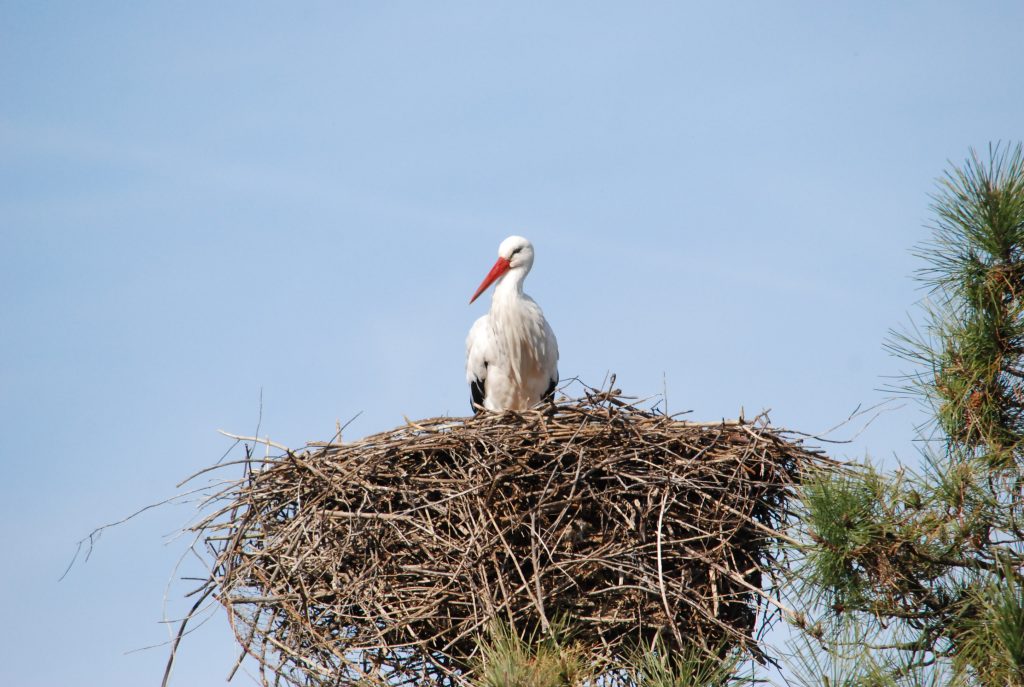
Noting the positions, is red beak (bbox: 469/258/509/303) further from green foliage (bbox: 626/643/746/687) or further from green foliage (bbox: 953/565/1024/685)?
green foliage (bbox: 953/565/1024/685)

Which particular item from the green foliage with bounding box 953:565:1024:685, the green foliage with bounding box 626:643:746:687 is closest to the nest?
the green foliage with bounding box 626:643:746:687

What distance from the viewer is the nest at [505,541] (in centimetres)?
482

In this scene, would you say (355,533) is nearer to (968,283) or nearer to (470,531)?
(470,531)

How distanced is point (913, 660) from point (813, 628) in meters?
0.32

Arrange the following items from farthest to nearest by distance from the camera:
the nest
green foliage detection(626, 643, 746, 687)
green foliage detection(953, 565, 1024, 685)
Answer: the nest → green foliage detection(626, 643, 746, 687) → green foliage detection(953, 565, 1024, 685)

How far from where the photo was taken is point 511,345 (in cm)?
660

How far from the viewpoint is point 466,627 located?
16.0 ft

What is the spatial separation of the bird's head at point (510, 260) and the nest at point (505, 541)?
181 centimetres

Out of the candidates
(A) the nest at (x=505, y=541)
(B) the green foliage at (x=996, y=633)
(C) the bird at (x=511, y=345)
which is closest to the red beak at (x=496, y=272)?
(C) the bird at (x=511, y=345)

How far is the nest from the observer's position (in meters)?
4.82

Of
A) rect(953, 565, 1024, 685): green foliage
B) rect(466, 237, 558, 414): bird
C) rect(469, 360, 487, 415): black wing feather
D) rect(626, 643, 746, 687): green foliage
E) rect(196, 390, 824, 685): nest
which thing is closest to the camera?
→ rect(953, 565, 1024, 685): green foliage

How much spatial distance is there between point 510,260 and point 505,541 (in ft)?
7.84

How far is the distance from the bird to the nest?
142 cm

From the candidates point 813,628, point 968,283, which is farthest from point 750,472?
point 968,283
